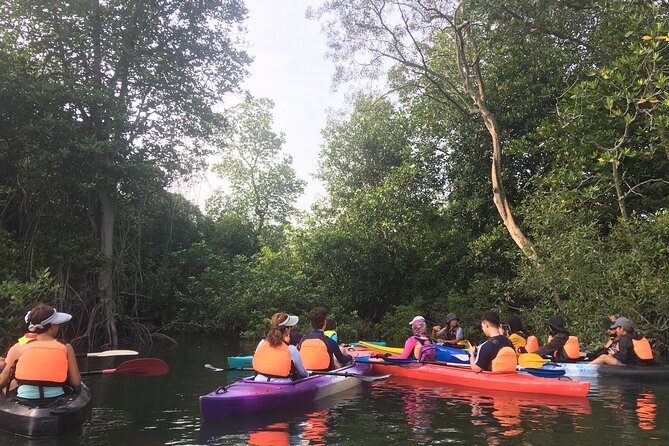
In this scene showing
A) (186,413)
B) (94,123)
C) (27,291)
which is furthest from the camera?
(94,123)

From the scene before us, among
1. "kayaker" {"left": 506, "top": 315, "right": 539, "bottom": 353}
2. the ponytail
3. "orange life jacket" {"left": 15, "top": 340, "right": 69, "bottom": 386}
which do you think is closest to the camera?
"orange life jacket" {"left": 15, "top": 340, "right": 69, "bottom": 386}

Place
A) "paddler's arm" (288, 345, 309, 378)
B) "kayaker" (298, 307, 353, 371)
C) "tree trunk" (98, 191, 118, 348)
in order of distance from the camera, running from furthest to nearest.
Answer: "tree trunk" (98, 191, 118, 348)
"kayaker" (298, 307, 353, 371)
"paddler's arm" (288, 345, 309, 378)

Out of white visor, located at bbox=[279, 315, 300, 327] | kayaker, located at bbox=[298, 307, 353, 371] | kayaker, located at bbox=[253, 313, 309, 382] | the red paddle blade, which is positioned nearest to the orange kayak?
kayaker, located at bbox=[298, 307, 353, 371]

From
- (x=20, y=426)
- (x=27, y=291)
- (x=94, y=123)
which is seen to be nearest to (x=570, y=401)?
(x=20, y=426)

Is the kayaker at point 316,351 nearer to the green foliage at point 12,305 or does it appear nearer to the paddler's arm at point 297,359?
the paddler's arm at point 297,359

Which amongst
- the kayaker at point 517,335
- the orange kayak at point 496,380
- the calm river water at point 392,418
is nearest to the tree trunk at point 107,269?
the calm river water at point 392,418

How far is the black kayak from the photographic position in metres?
5.33

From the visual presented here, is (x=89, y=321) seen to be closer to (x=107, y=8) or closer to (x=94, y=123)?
(x=94, y=123)

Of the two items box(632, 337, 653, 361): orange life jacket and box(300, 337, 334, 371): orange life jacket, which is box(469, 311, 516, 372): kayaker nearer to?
box(300, 337, 334, 371): orange life jacket

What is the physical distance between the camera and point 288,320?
696cm

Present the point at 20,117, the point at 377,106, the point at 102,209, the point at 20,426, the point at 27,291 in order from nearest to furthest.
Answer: the point at 20,426
the point at 27,291
the point at 20,117
the point at 102,209
the point at 377,106

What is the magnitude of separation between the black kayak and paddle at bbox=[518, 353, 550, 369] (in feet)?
22.2

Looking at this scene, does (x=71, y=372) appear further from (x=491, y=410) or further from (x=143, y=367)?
(x=491, y=410)

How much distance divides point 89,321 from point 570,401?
11486 millimetres
